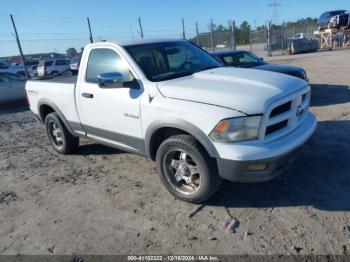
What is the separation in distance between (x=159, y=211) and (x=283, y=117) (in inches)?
68.4

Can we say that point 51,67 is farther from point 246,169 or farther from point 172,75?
point 246,169

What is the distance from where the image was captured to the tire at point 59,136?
5707mm

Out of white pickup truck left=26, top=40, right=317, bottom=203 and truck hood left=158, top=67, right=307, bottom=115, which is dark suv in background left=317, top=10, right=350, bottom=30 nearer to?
white pickup truck left=26, top=40, right=317, bottom=203

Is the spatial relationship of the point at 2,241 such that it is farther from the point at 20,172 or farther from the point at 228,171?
the point at 228,171

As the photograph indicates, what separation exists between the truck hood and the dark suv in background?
103ft

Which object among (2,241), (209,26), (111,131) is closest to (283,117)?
(111,131)

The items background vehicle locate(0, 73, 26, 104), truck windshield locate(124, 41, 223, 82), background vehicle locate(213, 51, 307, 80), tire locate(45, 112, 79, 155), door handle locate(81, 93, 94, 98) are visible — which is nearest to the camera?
truck windshield locate(124, 41, 223, 82)

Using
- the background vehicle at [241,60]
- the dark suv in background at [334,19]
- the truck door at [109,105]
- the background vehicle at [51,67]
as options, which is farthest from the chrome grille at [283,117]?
the dark suv in background at [334,19]

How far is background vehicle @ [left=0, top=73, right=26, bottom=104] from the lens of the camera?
37.9 feet

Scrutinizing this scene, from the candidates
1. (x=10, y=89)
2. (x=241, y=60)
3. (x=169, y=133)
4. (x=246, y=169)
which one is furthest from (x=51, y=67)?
(x=246, y=169)

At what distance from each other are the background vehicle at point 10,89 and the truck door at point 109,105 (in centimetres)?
806

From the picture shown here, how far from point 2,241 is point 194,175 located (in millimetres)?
2199

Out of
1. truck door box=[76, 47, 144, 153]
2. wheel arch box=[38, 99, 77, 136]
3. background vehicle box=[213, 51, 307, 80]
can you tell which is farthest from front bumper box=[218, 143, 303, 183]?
background vehicle box=[213, 51, 307, 80]

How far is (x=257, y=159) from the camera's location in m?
3.18
